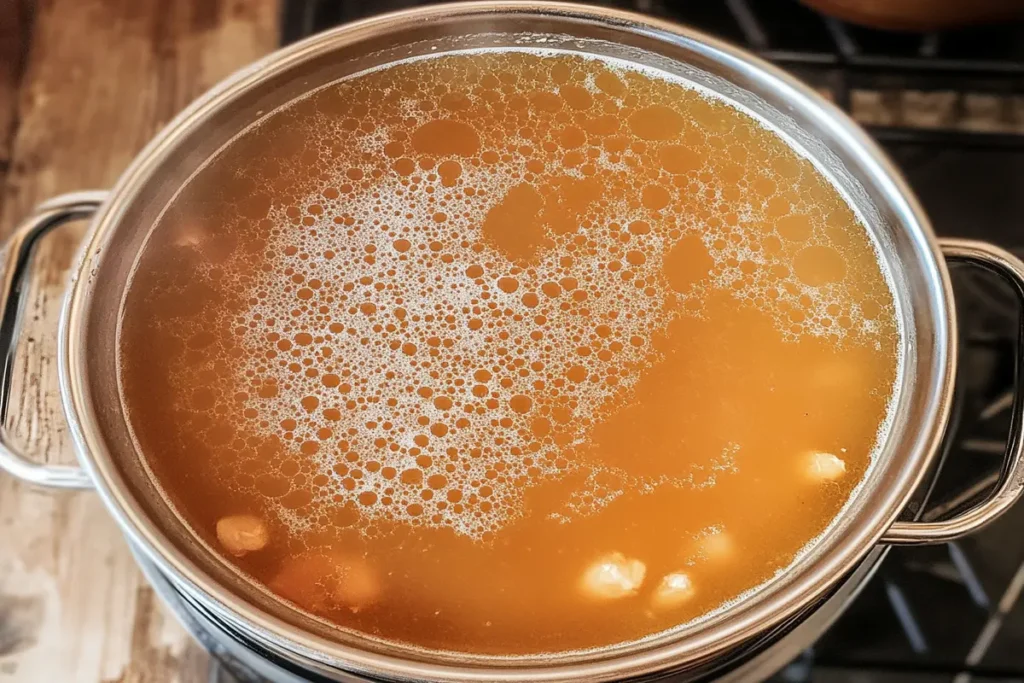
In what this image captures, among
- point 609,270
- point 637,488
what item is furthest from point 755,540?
point 609,270

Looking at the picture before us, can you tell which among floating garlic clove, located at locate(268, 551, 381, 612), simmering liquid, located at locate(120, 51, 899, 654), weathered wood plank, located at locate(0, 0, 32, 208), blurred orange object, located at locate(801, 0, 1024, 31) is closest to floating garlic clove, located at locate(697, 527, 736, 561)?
simmering liquid, located at locate(120, 51, 899, 654)

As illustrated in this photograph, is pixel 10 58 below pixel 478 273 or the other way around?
the other way around

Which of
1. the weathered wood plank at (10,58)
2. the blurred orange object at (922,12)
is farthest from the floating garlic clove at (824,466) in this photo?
the weathered wood plank at (10,58)

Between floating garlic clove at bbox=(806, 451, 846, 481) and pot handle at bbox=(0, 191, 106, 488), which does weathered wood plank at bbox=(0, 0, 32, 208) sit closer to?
pot handle at bbox=(0, 191, 106, 488)

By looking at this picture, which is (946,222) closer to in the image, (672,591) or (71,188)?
(672,591)

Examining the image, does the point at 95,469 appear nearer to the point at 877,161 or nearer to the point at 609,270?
the point at 609,270

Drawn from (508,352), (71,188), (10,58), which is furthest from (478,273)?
(10,58)

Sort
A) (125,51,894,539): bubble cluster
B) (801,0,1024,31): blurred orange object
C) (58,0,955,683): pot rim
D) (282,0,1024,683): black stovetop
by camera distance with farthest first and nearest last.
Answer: (801,0,1024,31): blurred orange object → (282,0,1024,683): black stovetop → (125,51,894,539): bubble cluster → (58,0,955,683): pot rim

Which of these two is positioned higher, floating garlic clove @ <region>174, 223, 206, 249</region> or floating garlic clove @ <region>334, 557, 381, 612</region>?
floating garlic clove @ <region>174, 223, 206, 249</region>
